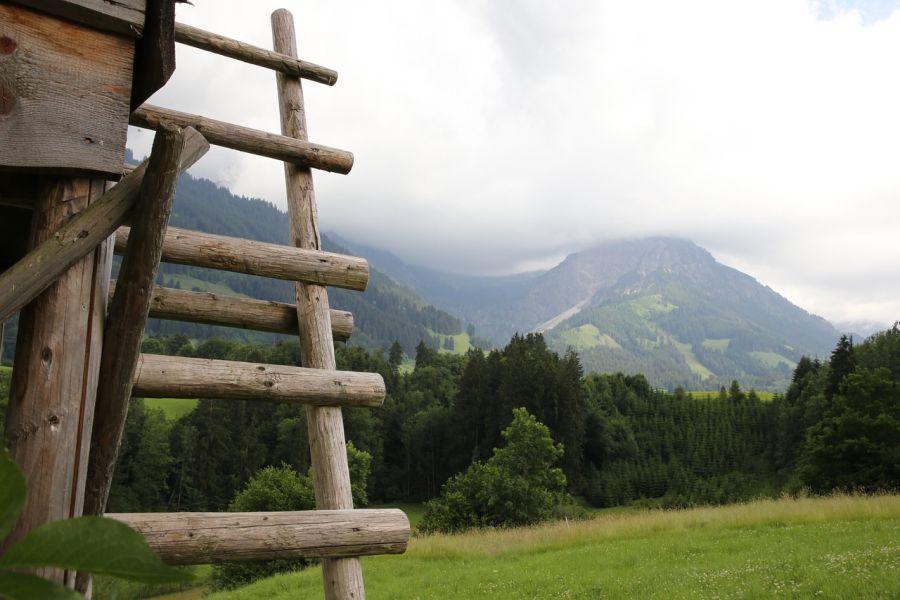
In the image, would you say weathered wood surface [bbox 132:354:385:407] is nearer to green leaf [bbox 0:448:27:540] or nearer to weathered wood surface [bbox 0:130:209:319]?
weathered wood surface [bbox 0:130:209:319]

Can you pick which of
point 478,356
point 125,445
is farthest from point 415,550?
point 478,356

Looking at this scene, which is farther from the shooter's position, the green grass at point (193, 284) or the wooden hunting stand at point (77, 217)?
the green grass at point (193, 284)

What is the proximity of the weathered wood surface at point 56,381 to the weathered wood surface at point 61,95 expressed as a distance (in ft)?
0.37

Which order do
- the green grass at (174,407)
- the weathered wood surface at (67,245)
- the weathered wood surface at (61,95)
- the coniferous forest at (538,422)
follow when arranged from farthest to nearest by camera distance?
the green grass at (174,407), the coniferous forest at (538,422), the weathered wood surface at (61,95), the weathered wood surface at (67,245)

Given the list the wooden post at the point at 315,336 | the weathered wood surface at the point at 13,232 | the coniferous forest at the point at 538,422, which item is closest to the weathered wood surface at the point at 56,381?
the weathered wood surface at the point at 13,232

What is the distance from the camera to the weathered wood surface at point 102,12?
1.77 m

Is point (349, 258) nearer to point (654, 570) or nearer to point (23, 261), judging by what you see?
point (23, 261)

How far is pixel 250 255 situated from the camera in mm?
3711

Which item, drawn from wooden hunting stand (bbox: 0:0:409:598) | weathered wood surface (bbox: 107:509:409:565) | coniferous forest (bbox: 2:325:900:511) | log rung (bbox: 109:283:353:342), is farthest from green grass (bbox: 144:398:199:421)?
wooden hunting stand (bbox: 0:0:409:598)

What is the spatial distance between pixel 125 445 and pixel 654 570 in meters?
52.8

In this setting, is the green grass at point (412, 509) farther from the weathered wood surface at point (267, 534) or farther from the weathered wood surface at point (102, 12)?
the weathered wood surface at point (102, 12)

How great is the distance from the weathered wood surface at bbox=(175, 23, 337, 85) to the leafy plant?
4.41m

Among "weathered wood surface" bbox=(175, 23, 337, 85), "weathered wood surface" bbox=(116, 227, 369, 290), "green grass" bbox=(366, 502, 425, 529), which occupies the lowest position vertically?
"green grass" bbox=(366, 502, 425, 529)

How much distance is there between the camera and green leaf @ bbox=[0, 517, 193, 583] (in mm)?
500
